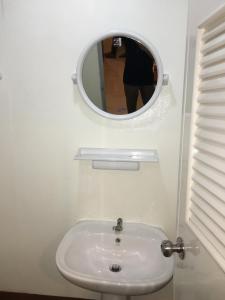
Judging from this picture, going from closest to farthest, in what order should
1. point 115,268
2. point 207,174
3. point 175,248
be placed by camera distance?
point 207,174
point 175,248
point 115,268

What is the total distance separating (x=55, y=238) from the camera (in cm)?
163

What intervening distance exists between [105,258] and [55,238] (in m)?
0.38

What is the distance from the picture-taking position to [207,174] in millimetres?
667

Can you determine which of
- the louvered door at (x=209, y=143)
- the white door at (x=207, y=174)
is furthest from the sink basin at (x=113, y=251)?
the louvered door at (x=209, y=143)

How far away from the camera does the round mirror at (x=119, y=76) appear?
1356mm

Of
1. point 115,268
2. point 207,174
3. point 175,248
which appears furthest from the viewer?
point 115,268

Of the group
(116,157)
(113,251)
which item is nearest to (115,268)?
(113,251)

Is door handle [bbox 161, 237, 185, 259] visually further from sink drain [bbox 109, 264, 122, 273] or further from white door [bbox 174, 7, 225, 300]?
sink drain [bbox 109, 264, 122, 273]

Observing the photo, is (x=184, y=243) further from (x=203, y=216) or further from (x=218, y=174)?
(x=218, y=174)

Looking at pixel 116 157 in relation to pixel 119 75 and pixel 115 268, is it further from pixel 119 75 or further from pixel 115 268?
pixel 115 268

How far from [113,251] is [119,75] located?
994mm

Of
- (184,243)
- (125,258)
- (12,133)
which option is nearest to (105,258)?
(125,258)

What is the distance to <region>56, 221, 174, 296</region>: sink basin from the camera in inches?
51.4

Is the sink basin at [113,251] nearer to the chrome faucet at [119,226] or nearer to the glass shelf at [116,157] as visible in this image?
the chrome faucet at [119,226]
